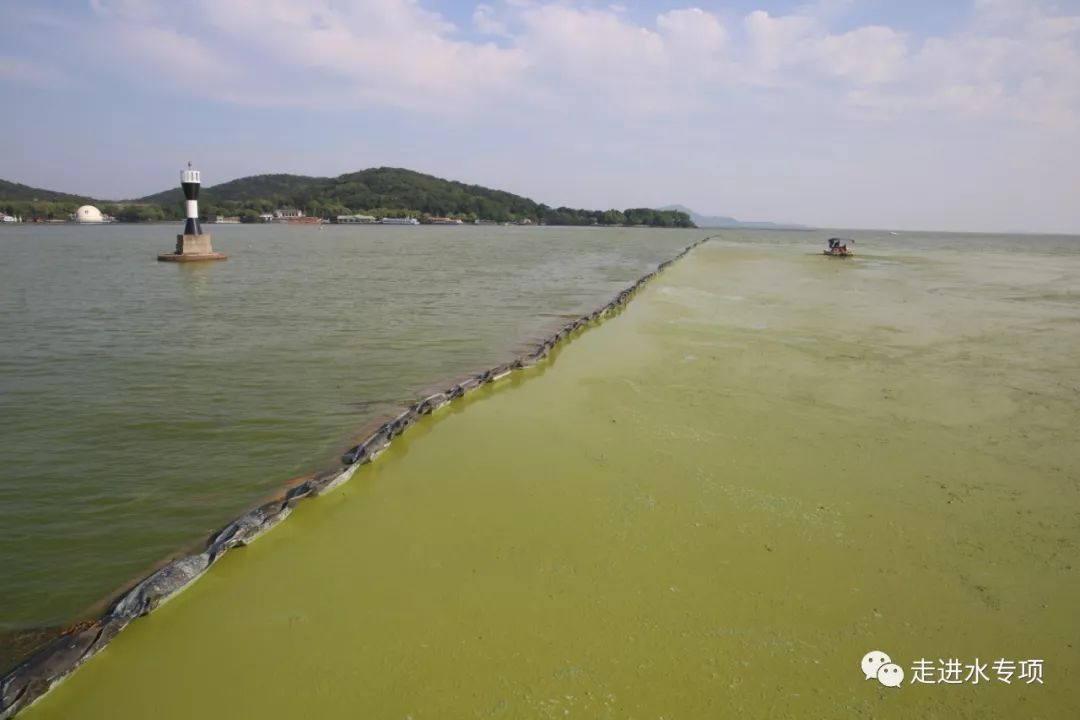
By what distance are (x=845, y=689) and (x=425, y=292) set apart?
17.3 meters

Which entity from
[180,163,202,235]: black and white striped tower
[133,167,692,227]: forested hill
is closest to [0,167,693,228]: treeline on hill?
[133,167,692,227]: forested hill

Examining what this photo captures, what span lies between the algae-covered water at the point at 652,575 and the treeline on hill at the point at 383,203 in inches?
5420

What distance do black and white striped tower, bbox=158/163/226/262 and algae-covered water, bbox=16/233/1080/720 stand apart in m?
Answer: 28.8

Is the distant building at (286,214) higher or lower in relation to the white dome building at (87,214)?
higher

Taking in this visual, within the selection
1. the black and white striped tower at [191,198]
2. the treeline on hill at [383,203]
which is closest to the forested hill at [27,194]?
the treeline on hill at [383,203]

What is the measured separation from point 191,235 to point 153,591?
3239cm

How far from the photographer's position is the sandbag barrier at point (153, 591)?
2.80m

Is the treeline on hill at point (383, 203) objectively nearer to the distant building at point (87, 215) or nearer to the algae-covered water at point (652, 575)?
the distant building at point (87, 215)

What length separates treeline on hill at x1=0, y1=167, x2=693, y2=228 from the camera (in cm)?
13225

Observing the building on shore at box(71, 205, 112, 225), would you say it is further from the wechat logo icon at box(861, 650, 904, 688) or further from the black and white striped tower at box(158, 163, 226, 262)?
the wechat logo icon at box(861, 650, 904, 688)

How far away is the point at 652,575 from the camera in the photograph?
3.74 metres

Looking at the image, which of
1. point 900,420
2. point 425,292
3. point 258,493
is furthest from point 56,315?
point 900,420

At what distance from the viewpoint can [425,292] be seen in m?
19.1

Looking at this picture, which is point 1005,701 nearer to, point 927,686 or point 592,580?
point 927,686
